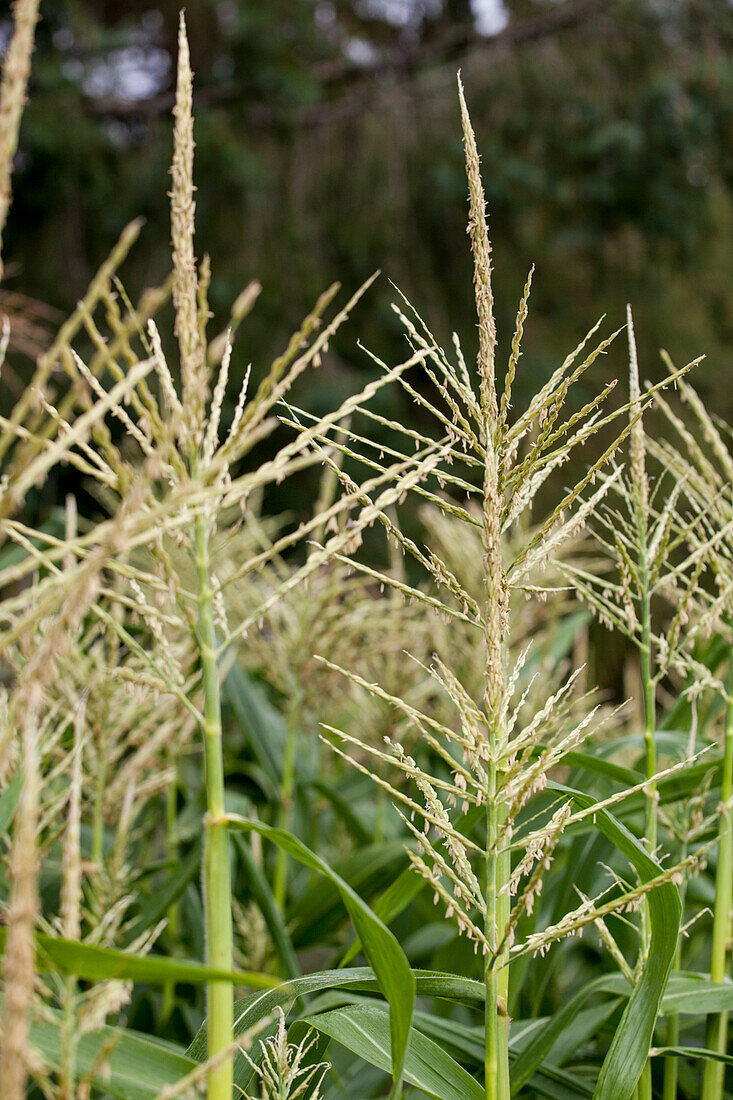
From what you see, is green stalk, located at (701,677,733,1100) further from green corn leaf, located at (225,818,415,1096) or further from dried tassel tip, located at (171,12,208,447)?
dried tassel tip, located at (171,12,208,447)

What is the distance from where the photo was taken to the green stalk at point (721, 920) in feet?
2.87

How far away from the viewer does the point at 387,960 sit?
60cm

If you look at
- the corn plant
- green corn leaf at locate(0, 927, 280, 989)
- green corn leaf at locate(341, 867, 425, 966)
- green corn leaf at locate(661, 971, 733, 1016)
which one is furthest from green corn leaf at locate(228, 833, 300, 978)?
green corn leaf at locate(0, 927, 280, 989)

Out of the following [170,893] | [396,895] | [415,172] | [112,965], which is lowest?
[170,893]

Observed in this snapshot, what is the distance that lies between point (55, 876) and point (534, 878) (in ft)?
3.51

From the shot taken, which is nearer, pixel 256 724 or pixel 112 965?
pixel 112 965

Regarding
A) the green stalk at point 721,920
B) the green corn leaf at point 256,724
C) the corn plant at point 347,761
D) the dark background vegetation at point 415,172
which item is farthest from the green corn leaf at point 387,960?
the dark background vegetation at point 415,172

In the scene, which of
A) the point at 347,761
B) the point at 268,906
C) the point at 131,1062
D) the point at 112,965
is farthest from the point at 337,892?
the point at 112,965

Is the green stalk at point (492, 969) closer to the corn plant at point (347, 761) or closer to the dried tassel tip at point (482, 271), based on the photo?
the corn plant at point (347, 761)

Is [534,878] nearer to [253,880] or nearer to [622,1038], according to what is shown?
[622,1038]

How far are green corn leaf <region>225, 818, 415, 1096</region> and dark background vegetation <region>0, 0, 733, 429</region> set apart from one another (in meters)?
4.51

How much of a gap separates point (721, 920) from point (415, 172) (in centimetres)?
520

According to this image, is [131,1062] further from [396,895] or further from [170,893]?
[170,893]

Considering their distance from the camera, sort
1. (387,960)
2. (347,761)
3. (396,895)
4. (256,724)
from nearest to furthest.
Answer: (387,960), (347,761), (396,895), (256,724)
